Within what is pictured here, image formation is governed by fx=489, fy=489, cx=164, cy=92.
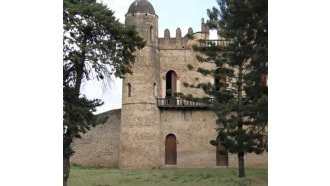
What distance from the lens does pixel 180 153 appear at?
837 inches

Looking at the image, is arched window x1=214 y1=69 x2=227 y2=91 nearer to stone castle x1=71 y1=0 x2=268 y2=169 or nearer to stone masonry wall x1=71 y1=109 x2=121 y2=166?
stone castle x1=71 y1=0 x2=268 y2=169

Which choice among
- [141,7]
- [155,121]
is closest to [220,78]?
[155,121]

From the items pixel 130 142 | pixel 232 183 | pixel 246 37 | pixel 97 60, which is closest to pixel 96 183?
pixel 232 183

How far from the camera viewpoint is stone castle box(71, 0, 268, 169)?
20.3 m

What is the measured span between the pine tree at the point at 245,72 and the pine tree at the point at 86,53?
7.88 feet

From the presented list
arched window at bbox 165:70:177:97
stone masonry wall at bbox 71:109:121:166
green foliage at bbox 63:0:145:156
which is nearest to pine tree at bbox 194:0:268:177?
green foliage at bbox 63:0:145:156

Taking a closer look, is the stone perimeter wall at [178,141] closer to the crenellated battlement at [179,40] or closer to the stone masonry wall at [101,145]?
the stone masonry wall at [101,145]

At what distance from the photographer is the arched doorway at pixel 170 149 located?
69.9ft

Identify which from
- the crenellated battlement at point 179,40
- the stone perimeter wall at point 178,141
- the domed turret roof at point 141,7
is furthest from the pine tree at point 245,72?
the crenellated battlement at point 179,40

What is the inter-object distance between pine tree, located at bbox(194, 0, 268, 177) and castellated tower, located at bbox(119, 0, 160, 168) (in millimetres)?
4435
